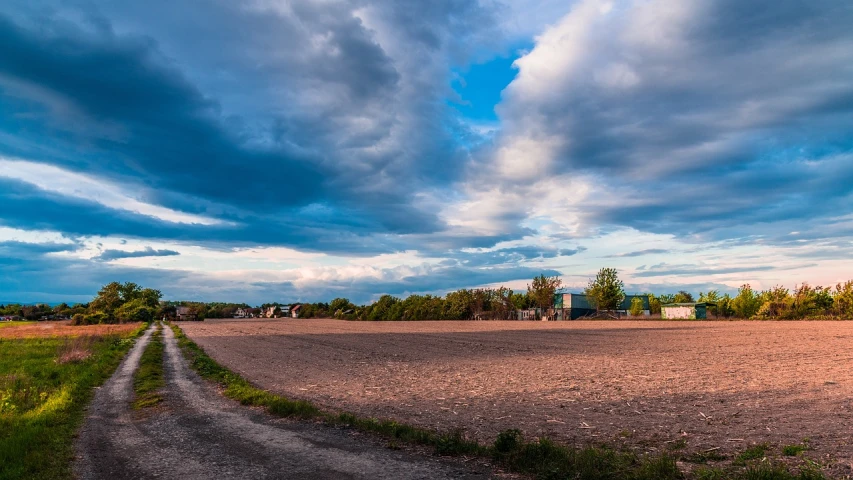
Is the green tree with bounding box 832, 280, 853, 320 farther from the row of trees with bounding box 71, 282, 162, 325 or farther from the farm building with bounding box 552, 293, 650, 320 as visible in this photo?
the row of trees with bounding box 71, 282, 162, 325

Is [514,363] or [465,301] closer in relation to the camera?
[514,363]

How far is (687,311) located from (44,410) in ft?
348

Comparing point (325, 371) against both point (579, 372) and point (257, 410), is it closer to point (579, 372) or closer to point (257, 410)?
point (257, 410)

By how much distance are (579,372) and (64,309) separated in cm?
19145

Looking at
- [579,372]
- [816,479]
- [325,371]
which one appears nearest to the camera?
[816,479]

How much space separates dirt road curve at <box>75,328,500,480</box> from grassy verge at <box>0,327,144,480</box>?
442 millimetres

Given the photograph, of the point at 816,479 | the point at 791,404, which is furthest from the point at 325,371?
the point at 816,479

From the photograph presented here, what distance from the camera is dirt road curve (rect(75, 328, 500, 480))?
8.89 metres

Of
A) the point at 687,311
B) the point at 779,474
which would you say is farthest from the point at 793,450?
the point at 687,311

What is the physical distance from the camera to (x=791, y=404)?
45.1 ft

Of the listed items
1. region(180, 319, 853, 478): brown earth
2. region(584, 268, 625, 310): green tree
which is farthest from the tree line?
region(180, 319, 853, 478): brown earth

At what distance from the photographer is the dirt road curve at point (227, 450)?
889cm

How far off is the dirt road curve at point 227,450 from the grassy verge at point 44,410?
0.44 metres

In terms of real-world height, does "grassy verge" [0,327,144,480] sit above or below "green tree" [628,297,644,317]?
below
